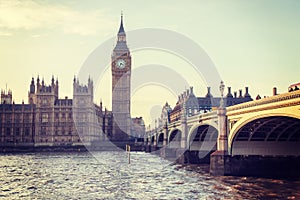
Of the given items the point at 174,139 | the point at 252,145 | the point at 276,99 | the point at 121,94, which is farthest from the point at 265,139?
the point at 121,94

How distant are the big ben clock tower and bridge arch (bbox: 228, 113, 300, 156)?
11427 centimetres

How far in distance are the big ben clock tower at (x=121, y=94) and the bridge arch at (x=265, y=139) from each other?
114266mm

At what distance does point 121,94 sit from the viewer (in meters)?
163

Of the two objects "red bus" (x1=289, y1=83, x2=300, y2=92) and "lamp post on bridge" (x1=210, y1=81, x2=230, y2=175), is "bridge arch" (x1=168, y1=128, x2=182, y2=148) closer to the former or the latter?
"lamp post on bridge" (x1=210, y1=81, x2=230, y2=175)

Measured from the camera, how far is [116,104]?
531ft

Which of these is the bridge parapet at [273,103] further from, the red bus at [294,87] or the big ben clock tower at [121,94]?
the big ben clock tower at [121,94]

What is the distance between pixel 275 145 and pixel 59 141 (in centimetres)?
10131

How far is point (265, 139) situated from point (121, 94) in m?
120

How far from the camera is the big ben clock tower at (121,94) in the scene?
159375mm

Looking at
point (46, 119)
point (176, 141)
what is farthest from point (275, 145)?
point (46, 119)

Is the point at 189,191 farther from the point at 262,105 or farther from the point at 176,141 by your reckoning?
the point at 176,141

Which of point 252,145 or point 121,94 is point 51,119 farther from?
point 252,145

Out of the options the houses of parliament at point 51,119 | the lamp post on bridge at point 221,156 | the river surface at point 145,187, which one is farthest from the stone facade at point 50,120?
the lamp post on bridge at point 221,156

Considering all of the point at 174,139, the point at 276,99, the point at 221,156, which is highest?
the point at 276,99
